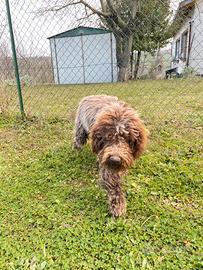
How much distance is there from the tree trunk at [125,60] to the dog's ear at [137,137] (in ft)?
23.3

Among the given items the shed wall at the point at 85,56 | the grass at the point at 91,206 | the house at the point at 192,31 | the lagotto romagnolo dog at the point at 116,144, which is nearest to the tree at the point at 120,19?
the shed wall at the point at 85,56

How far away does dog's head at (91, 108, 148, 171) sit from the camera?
81.8 inches

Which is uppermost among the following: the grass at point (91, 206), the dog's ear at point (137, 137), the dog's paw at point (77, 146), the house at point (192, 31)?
the house at point (192, 31)

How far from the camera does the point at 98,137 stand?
7.22ft

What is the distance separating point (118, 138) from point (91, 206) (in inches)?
29.9

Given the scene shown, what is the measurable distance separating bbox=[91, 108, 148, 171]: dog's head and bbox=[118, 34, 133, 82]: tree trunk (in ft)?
23.3

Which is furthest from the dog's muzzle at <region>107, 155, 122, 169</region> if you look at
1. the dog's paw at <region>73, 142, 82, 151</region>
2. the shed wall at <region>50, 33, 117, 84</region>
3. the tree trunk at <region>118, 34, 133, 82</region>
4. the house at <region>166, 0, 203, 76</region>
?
the shed wall at <region>50, 33, 117, 84</region>

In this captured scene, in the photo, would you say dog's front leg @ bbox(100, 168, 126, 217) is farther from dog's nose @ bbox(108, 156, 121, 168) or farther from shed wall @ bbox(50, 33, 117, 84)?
shed wall @ bbox(50, 33, 117, 84)

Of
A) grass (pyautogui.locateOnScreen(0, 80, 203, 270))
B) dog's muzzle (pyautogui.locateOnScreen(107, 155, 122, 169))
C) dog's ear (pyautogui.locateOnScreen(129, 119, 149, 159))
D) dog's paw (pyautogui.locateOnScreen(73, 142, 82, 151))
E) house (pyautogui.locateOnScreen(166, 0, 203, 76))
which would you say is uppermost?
house (pyautogui.locateOnScreen(166, 0, 203, 76))

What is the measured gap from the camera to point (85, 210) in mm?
2396

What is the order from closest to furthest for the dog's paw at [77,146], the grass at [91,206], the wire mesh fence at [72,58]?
the grass at [91,206] → the dog's paw at [77,146] → the wire mesh fence at [72,58]

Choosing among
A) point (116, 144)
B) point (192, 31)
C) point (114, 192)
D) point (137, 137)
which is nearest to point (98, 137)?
point (116, 144)

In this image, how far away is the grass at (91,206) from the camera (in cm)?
188

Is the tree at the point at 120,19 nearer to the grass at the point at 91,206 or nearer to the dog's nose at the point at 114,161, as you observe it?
the grass at the point at 91,206
